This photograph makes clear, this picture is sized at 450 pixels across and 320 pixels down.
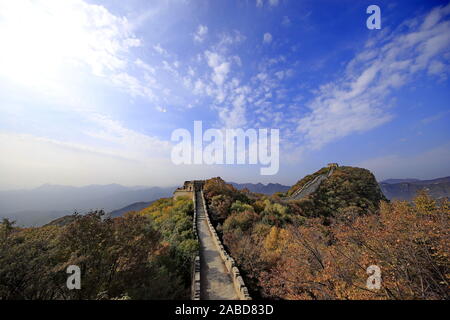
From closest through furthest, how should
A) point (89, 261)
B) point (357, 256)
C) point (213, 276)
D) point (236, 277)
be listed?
point (89, 261)
point (357, 256)
point (236, 277)
point (213, 276)

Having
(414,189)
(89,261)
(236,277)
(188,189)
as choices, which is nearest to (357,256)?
(236,277)

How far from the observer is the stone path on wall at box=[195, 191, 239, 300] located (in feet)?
21.7

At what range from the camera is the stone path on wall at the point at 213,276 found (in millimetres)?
6618

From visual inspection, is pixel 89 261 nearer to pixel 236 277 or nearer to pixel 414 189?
pixel 236 277

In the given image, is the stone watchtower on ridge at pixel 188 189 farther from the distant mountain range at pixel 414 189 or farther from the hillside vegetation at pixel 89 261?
the distant mountain range at pixel 414 189

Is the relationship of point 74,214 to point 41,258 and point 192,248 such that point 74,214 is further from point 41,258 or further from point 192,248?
point 192,248

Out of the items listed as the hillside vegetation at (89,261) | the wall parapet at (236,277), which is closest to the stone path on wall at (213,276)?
the wall parapet at (236,277)

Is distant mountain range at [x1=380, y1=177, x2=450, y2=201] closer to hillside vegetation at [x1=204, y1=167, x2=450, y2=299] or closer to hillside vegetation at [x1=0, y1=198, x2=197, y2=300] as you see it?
hillside vegetation at [x1=204, y1=167, x2=450, y2=299]

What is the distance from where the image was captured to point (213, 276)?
782 cm

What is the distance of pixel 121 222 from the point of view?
6895 mm

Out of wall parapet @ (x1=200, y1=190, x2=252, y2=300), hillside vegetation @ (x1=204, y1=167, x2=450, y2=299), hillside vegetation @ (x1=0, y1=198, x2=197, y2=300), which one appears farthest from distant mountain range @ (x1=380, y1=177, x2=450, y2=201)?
hillside vegetation @ (x1=0, y1=198, x2=197, y2=300)

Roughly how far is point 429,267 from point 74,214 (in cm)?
1230
